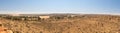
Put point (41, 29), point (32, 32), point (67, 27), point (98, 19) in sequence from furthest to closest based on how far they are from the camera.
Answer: point (98, 19) → point (67, 27) → point (41, 29) → point (32, 32)

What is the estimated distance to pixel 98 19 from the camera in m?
36.7

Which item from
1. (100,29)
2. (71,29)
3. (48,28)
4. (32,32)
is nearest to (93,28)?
(100,29)

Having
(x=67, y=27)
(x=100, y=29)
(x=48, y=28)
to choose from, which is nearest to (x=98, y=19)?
(x=100, y=29)

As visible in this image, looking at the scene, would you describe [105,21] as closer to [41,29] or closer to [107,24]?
[107,24]

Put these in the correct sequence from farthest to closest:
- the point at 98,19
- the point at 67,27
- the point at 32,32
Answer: the point at 98,19 → the point at 67,27 → the point at 32,32

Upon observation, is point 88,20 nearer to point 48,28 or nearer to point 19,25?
point 48,28

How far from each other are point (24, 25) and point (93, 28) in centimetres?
971

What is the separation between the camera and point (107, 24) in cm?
3447

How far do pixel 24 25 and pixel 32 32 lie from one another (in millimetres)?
1870

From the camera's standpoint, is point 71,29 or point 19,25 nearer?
point 19,25

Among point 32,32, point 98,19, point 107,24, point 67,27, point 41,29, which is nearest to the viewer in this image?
point 32,32

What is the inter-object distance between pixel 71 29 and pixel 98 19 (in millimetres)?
7085

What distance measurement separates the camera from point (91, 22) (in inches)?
1366

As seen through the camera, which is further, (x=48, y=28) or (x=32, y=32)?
(x=48, y=28)
